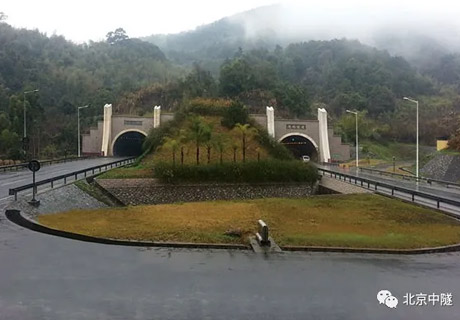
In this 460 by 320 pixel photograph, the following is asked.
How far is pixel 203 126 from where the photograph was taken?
131ft

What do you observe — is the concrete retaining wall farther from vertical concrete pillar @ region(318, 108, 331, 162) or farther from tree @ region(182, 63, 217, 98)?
tree @ region(182, 63, 217, 98)

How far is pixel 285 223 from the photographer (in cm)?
1866

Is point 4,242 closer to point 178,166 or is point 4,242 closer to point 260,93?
point 178,166

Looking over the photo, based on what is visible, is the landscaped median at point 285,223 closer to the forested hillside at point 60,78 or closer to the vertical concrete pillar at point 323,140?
the forested hillside at point 60,78

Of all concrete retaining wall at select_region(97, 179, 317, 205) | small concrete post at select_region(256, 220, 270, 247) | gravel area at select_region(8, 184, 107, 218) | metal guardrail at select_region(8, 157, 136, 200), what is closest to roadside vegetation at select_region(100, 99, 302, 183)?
concrete retaining wall at select_region(97, 179, 317, 205)

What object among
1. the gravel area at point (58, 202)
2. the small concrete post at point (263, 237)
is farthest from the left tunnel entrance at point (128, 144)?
the small concrete post at point (263, 237)

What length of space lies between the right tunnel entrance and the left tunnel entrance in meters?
21.9

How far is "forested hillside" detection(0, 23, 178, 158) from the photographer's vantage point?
66.4m

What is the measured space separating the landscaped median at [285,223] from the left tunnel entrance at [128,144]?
48353 mm

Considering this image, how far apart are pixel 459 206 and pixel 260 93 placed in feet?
225

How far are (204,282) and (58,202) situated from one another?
14555mm

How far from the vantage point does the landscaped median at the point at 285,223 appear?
1495cm

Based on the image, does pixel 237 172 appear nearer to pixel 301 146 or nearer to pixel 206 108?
pixel 206 108

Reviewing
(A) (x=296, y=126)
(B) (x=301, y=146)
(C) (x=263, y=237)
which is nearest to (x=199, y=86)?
(B) (x=301, y=146)
